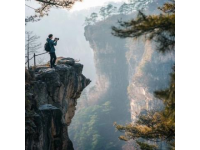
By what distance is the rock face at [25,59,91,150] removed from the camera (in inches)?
249

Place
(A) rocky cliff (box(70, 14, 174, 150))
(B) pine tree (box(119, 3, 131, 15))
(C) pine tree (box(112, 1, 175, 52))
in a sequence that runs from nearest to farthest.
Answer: (C) pine tree (box(112, 1, 175, 52)), (A) rocky cliff (box(70, 14, 174, 150)), (B) pine tree (box(119, 3, 131, 15))

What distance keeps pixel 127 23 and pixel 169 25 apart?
96 centimetres

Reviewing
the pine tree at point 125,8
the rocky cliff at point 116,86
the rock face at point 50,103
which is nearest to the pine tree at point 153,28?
the rock face at point 50,103

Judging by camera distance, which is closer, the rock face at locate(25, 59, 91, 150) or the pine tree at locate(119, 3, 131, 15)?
the rock face at locate(25, 59, 91, 150)

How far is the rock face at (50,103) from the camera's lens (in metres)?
6.32

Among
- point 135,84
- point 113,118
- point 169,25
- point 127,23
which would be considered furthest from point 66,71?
point 113,118

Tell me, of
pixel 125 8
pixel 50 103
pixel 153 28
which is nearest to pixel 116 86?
pixel 125 8

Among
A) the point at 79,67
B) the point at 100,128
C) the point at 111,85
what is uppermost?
the point at 79,67

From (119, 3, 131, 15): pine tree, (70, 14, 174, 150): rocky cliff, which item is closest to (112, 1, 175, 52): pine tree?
(70, 14, 174, 150): rocky cliff

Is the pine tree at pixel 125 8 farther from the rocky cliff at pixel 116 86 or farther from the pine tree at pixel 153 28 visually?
the pine tree at pixel 153 28

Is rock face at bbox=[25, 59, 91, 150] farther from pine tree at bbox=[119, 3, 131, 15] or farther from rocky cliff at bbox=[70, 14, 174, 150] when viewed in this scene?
pine tree at bbox=[119, 3, 131, 15]

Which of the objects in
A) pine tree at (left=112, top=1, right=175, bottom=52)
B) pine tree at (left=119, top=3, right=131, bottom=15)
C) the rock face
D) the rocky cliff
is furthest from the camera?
pine tree at (left=119, top=3, right=131, bottom=15)
